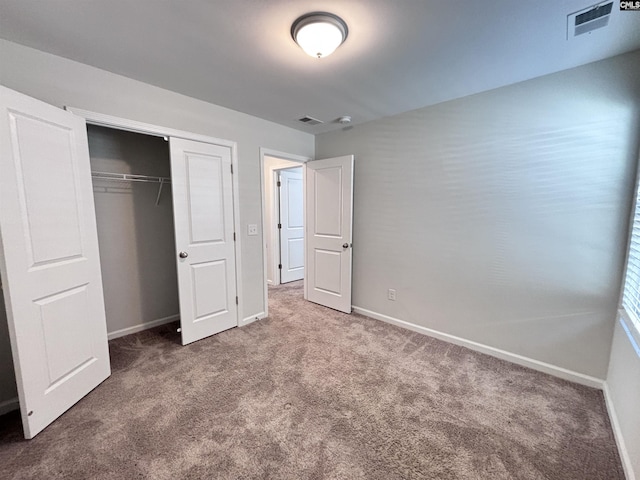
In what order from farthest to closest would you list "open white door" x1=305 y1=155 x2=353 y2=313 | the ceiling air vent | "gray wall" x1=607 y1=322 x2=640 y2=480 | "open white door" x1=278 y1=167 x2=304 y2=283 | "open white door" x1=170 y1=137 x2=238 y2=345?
"open white door" x1=278 y1=167 x2=304 y2=283 → "open white door" x1=305 y1=155 x2=353 y2=313 → the ceiling air vent → "open white door" x1=170 y1=137 x2=238 y2=345 → "gray wall" x1=607 y1=322 x2=640 y2=480

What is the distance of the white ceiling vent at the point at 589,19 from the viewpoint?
139 cm

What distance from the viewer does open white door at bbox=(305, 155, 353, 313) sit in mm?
3340

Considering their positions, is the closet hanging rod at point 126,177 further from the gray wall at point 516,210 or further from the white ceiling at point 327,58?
the gray wall at point 516,210

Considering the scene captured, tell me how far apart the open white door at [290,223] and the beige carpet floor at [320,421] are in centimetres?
243

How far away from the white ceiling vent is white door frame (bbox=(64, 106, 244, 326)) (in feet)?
9.02

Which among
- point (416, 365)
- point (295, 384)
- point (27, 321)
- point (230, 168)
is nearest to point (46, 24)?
point (230, 168)

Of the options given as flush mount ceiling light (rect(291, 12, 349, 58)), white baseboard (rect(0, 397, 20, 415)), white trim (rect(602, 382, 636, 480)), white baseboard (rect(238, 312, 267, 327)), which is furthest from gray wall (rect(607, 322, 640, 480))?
white baseboard (rect(0, 397, 20, 415))

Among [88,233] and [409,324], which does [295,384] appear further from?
[88,233]

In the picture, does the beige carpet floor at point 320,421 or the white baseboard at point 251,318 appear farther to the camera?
the white baseboard at point 251,318

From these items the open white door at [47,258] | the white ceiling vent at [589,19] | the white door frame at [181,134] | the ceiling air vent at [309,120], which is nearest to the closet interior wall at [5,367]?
the open white door at [47,258]

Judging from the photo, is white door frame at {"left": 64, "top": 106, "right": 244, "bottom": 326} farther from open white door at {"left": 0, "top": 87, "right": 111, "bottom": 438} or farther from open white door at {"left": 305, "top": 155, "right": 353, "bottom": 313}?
open white door at {"left": 305, "top": 155, "right": 353, "bottom": 313}

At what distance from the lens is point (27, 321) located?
1553mm

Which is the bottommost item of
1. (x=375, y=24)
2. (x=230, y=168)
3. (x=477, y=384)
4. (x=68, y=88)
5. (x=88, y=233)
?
(x=477, y=384)

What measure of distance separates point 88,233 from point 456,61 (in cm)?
298
